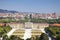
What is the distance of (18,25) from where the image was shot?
1666 cm

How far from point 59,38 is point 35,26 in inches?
301

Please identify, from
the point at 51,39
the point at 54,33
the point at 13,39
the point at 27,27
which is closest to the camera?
the point at 13,39

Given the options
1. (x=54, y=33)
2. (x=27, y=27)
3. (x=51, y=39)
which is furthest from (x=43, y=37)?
(x=27, y=27)

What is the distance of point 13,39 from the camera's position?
360 inches

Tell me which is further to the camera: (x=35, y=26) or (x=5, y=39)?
(x=35, y=26)

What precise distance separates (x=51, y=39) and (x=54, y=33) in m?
1.37

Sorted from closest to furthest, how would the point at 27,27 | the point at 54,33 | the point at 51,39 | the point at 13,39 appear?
the point at 13,39 < the point at 51,39 < the point at 54,33 < the point at 27,27

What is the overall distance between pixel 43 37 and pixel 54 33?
2555 mm

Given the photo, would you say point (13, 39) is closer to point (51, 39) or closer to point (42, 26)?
point (51, 39)

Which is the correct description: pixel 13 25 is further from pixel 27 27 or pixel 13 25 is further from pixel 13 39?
pixel 13 39

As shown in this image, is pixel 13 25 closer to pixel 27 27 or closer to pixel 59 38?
pixel 27 27

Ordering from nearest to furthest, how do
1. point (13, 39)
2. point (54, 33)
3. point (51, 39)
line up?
point (13, 39), point (51, 39), point (54, 33)

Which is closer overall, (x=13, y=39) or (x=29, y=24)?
(x=13, y=39)

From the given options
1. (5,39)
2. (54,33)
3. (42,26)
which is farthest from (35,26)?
(5,39)
